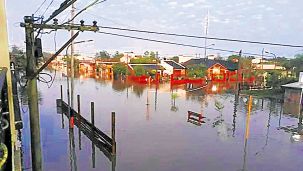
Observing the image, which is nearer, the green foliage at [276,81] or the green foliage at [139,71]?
the green foliage at [276,81]

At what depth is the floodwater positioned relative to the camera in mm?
15227

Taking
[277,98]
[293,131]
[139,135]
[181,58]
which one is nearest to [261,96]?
[277,98]

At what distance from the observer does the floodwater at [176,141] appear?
1523 cm

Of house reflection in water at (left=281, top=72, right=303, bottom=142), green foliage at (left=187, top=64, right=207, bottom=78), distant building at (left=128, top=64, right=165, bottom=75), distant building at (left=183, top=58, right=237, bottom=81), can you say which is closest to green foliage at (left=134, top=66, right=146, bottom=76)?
distant building at (left=128, top=64, right=165, bottom=75)

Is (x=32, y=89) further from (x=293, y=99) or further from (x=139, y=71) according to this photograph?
(x=139, y=71)

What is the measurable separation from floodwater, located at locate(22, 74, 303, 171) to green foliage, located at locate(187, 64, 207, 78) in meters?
28.5

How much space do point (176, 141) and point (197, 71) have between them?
43.3 m

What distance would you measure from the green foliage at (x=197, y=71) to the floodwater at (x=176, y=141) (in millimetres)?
28537

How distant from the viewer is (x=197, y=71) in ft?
201

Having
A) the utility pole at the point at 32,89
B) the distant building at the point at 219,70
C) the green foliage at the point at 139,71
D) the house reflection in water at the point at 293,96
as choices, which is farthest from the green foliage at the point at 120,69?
the utility pole at the point at 32,89

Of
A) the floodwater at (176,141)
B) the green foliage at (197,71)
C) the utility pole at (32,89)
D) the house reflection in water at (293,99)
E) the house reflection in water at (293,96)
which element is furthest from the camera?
the green foliage at (197,71)

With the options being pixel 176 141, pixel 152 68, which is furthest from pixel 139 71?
pixel 176 141

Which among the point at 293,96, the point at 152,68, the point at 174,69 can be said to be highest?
the point at 152,68

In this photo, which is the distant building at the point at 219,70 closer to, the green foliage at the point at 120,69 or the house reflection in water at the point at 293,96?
the green foliage at the point at 120,69
